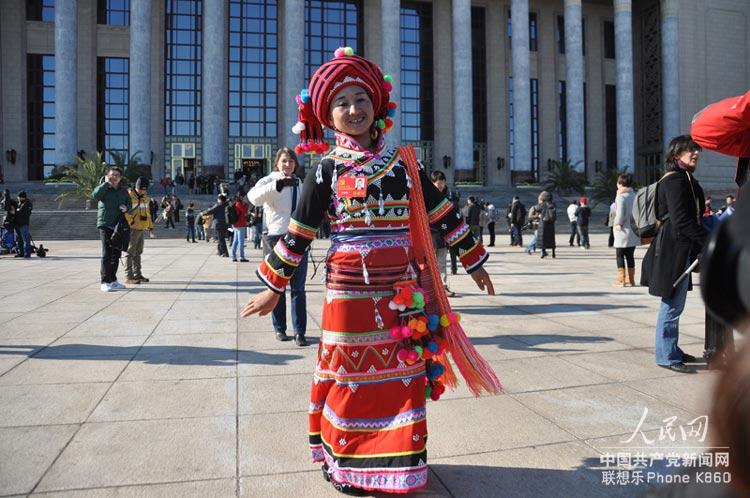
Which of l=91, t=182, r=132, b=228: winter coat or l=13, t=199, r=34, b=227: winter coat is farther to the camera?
l=13, t=199, r=34, b=227: winter coat

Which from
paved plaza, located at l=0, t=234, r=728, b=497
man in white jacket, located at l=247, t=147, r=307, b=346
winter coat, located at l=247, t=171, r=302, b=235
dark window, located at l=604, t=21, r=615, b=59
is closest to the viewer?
paved plaza, located at l=0, t=234, r=728, b=497

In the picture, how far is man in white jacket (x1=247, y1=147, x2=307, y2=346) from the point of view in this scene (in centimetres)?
537

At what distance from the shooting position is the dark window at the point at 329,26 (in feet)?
129

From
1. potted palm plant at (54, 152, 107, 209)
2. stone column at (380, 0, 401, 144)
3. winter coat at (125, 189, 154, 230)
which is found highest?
stone column at (380, 0, 401, 144)

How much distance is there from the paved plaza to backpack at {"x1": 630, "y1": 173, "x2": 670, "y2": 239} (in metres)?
1.07

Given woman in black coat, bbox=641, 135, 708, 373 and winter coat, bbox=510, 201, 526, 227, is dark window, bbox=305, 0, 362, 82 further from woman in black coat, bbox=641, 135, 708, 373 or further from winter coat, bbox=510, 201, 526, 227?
woman in black coat, bbox=641, 135, 708, 373

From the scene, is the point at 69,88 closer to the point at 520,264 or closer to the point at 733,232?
the point at 520,264

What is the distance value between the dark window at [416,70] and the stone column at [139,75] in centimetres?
1683

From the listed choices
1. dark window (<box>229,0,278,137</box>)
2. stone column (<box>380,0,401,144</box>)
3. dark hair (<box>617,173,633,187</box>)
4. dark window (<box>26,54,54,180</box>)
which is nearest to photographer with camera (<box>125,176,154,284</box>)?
dark hair (<box>617,173,633,187</box>)

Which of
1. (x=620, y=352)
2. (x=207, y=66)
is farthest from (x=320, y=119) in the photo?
(x=207, y=66)

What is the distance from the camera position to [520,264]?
13.2m

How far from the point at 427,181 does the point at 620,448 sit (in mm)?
1731

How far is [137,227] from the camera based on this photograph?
381 inches

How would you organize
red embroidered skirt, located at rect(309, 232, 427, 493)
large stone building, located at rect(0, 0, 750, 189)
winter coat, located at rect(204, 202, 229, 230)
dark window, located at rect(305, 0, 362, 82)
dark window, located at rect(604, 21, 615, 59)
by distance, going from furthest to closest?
dark window, located at rect(604, 21, 615, 59)
dark window, located at rect(305, 0, 362, 82)
large stone building, located at rect(0, 0, 750, 189)
winter coat, located at rect(204, 202, 229, 230)
red embroidered skirt, located at rect(309, 232, 427, 493)
